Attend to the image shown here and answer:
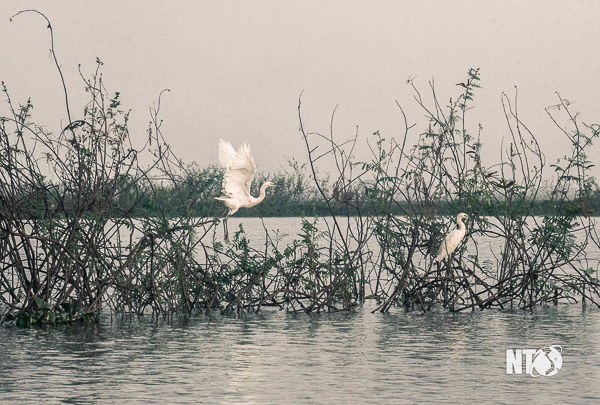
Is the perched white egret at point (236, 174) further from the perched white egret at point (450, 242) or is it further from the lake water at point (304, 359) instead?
the perched white egret at point (450, 242)

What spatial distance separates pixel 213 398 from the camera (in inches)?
311

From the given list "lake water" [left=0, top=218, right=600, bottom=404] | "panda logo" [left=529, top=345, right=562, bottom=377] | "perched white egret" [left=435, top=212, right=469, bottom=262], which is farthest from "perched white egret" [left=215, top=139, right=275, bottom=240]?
"panda logo" [left=529, top=345, right=562, bottom=377]

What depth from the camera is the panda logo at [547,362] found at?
9.09 meters

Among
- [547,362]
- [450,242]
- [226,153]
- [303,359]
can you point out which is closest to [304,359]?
[303,359]

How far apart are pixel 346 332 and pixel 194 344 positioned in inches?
75.7

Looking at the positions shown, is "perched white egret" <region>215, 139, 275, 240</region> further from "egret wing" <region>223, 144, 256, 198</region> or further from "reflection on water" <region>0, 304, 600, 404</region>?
"reflection on water" <region>0, 304, 600, 404</region>

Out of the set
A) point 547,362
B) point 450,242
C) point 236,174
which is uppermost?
point 236,174

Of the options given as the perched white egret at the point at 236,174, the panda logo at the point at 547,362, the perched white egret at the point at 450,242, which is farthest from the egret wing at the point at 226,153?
the panda logo at the point at 547,362

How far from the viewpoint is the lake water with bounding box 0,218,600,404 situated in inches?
317

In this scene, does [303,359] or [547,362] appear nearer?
[547,362]

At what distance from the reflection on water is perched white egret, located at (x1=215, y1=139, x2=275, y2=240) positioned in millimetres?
1483

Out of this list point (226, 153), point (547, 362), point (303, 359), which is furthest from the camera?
point (226, 153)

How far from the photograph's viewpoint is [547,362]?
31.7ft

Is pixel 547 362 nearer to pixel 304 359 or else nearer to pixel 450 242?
pixel 304 359
